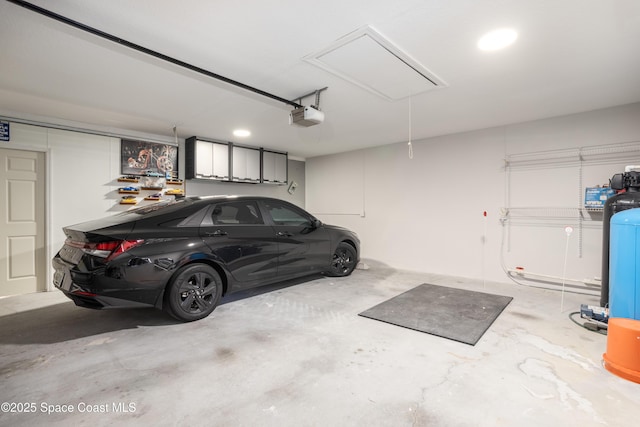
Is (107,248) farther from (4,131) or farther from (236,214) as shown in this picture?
(4,131)

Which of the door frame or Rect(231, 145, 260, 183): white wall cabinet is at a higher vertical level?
Rect(231, 145, 260, 183): white wall cabinet

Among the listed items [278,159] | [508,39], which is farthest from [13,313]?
[508,39]

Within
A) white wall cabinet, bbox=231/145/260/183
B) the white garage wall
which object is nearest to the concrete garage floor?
the white garage wall

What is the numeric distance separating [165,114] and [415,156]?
4237 mm

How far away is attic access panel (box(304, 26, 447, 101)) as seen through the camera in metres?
2.20

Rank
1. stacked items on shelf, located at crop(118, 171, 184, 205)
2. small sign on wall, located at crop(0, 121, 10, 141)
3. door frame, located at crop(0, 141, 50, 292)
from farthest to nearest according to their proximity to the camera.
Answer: stacked items on shelf, located at crop(118, 171, 184, 205)
door frame, located at crop(0, 141, 50, 292)
small sign on wall, located at crop(0, 121, 10, 141)

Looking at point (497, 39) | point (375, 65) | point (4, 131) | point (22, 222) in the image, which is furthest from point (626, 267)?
point (4, 131)

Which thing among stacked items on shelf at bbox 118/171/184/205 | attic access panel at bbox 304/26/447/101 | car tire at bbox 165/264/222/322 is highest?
attic access panel at bbox 304/26/447/101

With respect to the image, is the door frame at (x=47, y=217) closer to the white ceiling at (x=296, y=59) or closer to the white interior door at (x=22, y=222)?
the white interior door at (x=22, y=222)

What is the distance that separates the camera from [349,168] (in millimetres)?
6477

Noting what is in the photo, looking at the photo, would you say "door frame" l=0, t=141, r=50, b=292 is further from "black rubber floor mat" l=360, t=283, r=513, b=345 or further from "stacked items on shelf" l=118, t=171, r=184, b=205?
"black rubber floor mat" l=360, t=283, r=513, b=345

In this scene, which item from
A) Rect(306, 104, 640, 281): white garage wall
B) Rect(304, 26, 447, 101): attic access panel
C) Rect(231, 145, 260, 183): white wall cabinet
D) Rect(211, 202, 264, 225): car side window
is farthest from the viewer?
Rect(231, 145, 260, 183): white wall cabinet

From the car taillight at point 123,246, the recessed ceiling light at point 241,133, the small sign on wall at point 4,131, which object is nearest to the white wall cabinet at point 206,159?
the recessed ceiling light at point 241,133

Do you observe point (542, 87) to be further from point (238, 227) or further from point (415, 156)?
point (238, 227)
